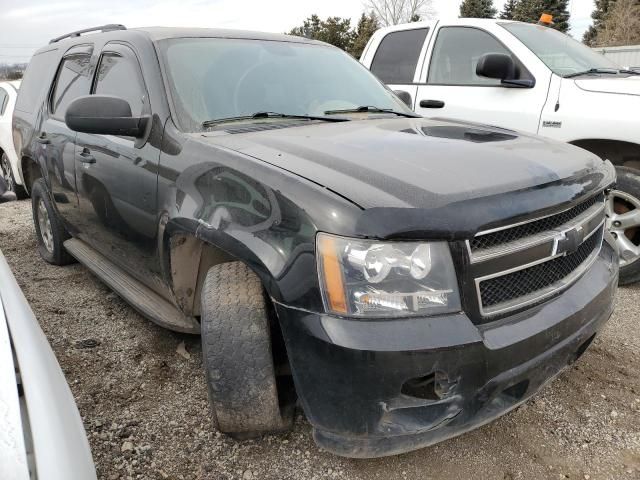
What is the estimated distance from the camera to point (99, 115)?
2428 millimetres

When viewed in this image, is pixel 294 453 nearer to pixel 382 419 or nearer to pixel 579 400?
pixel 382 419

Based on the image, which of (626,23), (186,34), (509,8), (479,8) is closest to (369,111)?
(186,34)

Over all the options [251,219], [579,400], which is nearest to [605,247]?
[579,400]

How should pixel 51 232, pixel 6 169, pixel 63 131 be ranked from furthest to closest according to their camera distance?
pixel 6 169
pixel 51 232
pixel 63 131

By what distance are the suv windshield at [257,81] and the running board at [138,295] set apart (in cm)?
94

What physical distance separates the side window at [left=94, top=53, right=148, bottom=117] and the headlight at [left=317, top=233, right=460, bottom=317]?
5.03 ft

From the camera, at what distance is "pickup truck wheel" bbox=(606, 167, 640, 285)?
3643mm

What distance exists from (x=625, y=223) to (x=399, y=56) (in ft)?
8.91

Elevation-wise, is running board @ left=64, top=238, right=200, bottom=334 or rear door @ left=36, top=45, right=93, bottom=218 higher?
rear door @ left=36, top=45, right=93, bottom=218

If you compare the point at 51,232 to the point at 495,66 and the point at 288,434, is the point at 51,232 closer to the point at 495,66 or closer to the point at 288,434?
the point at 288,434

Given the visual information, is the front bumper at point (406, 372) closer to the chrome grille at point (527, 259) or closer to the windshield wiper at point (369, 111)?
the chrome grille at point (527, 259)

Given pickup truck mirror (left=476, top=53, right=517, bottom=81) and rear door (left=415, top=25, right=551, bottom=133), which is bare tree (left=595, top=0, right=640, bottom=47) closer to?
rear door (left=415, top=25, right=551, bottom=133)

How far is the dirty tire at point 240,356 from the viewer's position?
6.41 ft

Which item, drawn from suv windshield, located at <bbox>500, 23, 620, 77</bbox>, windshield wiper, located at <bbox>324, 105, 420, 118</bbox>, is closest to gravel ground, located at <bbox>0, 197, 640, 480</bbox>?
windshield wiper, located at <bbox>324, 105, 420, 118</bbox>
